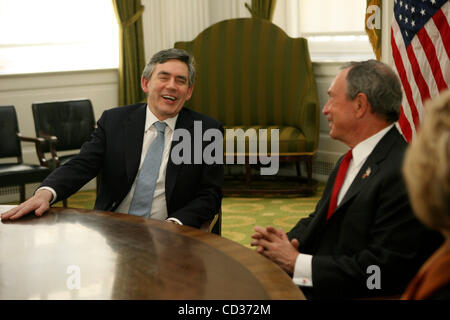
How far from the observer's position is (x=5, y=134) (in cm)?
559

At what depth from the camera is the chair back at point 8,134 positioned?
5578 millimetres

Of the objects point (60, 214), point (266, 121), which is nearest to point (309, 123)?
point (266, 121)

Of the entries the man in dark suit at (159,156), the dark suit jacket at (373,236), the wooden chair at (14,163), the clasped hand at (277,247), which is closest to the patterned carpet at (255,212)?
the wooden chair at (14,163)

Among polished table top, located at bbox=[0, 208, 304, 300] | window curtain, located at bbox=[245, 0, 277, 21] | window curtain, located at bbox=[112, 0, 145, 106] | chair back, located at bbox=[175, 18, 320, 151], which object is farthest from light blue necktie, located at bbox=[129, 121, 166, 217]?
window curtain, located at bbox=[245, 0, 277, 21]

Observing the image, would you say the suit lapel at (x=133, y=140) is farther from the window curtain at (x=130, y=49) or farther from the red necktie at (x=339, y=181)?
the window curtain at (x=130, y=49)

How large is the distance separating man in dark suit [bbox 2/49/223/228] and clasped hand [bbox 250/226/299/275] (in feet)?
1.78

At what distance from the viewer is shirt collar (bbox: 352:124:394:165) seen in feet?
6.98

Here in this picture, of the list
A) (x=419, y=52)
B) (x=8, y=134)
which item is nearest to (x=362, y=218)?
(x=419, y=52)

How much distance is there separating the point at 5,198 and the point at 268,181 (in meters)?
2.65

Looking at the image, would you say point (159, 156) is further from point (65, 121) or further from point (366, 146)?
point (65, 121)

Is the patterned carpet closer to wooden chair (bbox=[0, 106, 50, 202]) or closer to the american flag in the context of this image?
wooden chair (bbox=[0, 106, 50, 202])

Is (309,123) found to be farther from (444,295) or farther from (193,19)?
(444,295)

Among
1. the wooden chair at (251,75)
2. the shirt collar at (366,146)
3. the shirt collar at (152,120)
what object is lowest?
the wooden chair at (251,75)

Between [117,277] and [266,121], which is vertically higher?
[117,277]
